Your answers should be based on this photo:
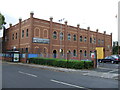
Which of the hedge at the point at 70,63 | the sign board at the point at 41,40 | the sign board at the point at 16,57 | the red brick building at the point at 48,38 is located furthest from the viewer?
the sign board at the point at 16,57

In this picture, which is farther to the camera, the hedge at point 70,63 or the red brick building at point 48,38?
the red brick building at point 48,38

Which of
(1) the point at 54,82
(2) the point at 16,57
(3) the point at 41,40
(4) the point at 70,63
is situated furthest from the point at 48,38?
(1) the point at 54,82

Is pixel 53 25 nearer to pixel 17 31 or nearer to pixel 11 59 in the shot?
pixel 17 31

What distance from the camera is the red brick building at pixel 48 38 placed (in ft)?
103

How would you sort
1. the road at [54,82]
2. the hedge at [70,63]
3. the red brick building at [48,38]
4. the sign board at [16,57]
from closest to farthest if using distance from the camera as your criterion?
the road at [54,82] < the hedge at [70,63] < the red brick building at [48,38] < the sign board at [16,57]

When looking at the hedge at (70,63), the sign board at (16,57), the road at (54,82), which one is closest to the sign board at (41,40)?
the sign board at (16,57)

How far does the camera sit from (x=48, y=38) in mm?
33469

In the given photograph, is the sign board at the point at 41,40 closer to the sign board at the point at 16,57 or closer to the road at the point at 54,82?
the sign board at the point at 16,57

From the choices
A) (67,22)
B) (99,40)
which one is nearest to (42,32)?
(67,22)

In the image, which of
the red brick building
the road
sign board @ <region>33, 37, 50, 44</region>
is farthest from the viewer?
the red brick building

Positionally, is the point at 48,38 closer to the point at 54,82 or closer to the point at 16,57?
the point at 16,57

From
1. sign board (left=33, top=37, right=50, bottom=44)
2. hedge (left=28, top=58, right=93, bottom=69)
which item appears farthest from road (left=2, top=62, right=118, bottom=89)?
sign board (left=33, top=37, right=50, bottom=44)

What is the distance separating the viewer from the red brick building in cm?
3125

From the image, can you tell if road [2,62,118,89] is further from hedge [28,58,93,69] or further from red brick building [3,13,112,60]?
red brick building [3,13,112,60]
